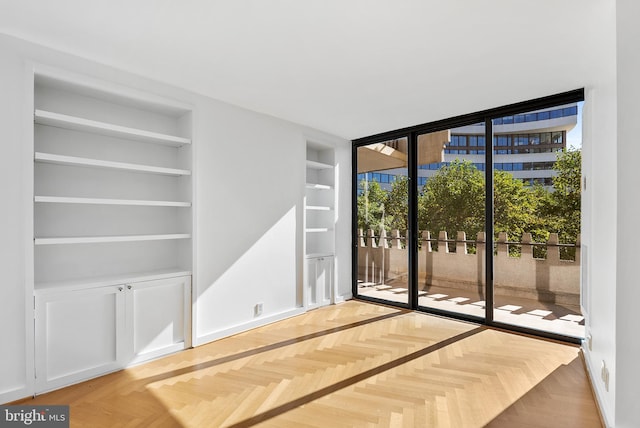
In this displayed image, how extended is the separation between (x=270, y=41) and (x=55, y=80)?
1738 mm

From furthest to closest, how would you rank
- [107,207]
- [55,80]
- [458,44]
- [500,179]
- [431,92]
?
[500,179] → [431,92] → [107,207] → [55,80] → [458,44]

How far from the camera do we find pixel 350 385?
2691 millimetres

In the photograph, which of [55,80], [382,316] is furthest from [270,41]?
[382,316]

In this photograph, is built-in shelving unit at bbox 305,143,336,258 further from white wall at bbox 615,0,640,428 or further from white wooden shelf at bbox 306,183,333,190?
white wall at bbox 615,0,640,428

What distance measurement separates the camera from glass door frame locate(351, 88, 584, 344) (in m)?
3.68

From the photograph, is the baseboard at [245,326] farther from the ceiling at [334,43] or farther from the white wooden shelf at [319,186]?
the ceiling at [334,43]

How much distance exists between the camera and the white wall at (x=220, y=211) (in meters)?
2.46

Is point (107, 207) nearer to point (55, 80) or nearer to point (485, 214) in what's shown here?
point (55, 80)

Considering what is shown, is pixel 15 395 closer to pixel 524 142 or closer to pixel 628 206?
pixel 628 206

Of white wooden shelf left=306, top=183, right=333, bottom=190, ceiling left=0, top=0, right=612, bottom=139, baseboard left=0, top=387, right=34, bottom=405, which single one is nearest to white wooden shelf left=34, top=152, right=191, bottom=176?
ceiling left=0, top=0, right=612, bottom=139

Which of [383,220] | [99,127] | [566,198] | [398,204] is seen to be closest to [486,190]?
[566,198]

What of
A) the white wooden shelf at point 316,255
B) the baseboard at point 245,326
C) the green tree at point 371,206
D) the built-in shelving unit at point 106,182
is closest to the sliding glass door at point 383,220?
the green tree at point 371,206

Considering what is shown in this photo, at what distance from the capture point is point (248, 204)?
4.09 meters

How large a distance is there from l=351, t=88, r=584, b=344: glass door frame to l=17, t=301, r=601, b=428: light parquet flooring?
45 cm
